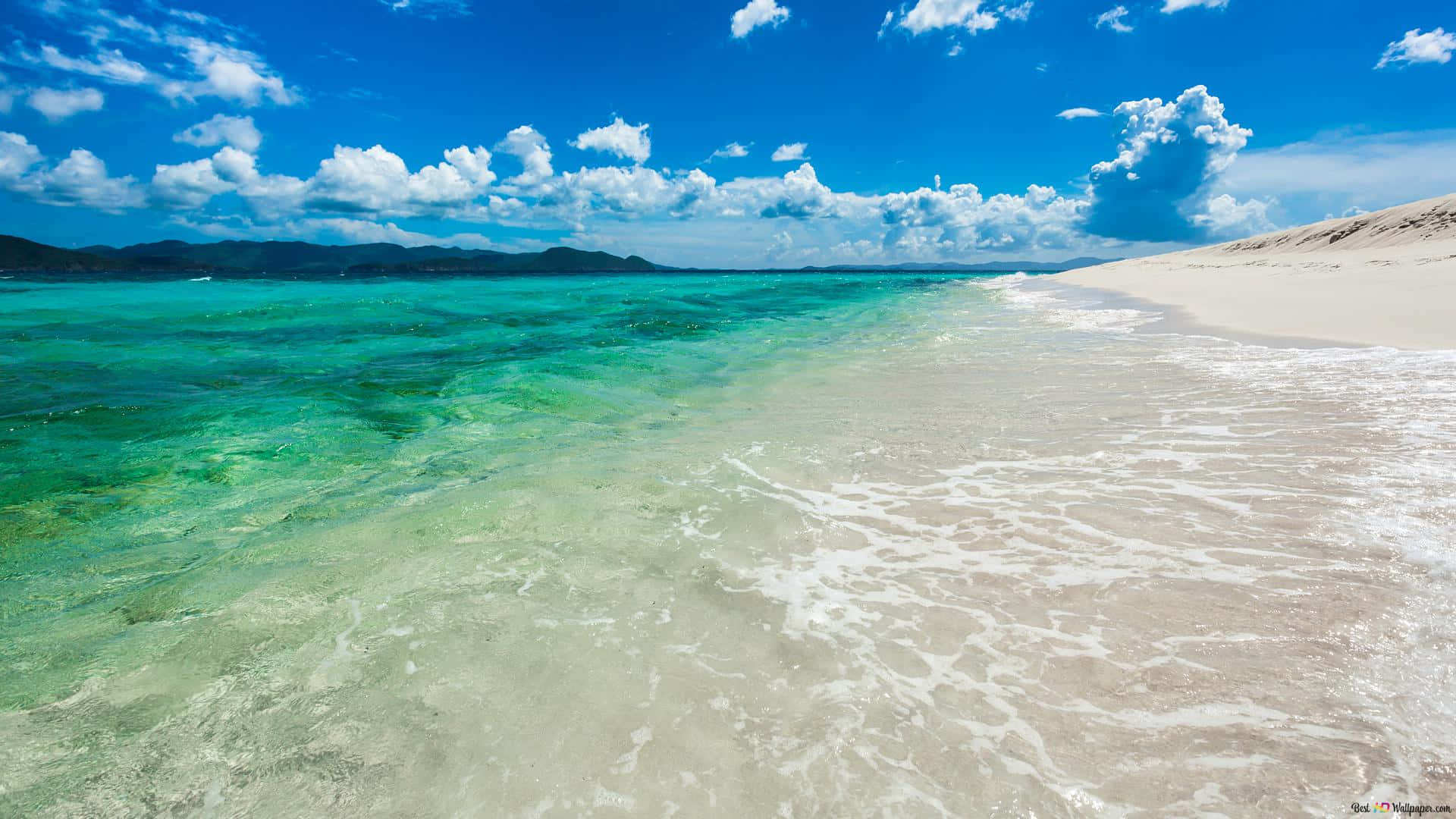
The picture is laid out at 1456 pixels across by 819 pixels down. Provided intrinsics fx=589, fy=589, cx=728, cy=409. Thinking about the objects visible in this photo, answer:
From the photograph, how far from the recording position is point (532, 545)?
4.42m

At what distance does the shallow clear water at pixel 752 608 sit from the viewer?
239 cm

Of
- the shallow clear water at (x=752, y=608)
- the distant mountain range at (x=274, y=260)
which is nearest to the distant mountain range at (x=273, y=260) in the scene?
the distant mountain range at (x=274, y=260)

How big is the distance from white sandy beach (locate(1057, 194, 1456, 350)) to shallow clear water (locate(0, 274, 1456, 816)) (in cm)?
439

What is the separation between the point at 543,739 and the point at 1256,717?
3.07 metres

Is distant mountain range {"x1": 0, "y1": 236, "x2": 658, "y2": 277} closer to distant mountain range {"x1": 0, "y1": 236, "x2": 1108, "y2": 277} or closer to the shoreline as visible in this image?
distant mountain range {"x1": 0, "y1": 236, "x2": 1108, "y2": 277}

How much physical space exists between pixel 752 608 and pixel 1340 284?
22.3 m

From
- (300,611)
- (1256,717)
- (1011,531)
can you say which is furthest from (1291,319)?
(300,611)

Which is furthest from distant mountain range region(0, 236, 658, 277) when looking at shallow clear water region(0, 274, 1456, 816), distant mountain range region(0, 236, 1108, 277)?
shallow clear water region(0, 274, 1456, 816)

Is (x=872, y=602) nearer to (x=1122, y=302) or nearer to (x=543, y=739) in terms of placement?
(x=543, y=739)

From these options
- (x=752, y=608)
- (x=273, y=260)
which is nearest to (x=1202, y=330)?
(x=752, y=608)

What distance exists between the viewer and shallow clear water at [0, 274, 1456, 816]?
2387mm

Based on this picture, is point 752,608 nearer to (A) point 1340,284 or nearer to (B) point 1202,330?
(B) point 1202,330

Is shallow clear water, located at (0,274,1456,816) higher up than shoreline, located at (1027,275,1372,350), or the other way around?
shoreline, located at (1027,275,1372,350)

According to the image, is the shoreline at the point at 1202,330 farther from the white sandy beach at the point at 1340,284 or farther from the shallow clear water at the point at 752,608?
the shallow clear water at the point at 752,608
